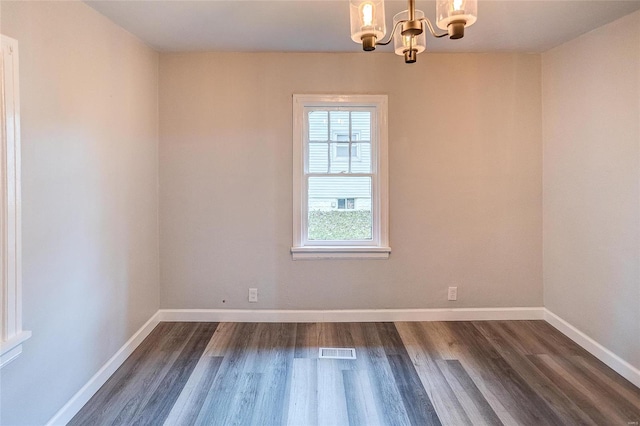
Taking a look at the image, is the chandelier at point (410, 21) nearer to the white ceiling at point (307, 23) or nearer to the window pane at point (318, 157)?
the white ceiling at point (307, 23)

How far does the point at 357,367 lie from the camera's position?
2520 mm

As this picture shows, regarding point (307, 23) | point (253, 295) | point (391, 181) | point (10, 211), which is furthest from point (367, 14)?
point (253, 295)

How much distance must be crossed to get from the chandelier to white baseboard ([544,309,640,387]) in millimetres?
2500

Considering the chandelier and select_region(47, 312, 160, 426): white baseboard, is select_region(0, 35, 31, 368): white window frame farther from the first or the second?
the chandelier

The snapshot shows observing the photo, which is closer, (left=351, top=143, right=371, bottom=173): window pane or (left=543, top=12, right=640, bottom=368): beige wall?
(left=543, top=12, right=640, bottom=368): beige wall

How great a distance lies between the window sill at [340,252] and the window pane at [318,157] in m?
0.72

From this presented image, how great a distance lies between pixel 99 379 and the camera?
7.51 feet

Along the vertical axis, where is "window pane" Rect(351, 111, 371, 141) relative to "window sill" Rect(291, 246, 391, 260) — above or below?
above

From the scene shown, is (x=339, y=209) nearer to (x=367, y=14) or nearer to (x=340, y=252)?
(x=340, y=252)

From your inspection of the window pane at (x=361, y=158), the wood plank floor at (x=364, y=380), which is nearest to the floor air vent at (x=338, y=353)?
the wood plank floor at (x=364, y=380)

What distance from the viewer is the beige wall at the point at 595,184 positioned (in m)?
2.38

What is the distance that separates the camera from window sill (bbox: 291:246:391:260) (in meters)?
3.23

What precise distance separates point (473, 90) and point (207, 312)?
3146 millimetres

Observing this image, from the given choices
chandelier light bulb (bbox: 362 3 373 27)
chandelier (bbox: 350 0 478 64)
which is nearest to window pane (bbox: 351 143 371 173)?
chandelier (bbox: 350 0 478 64)
